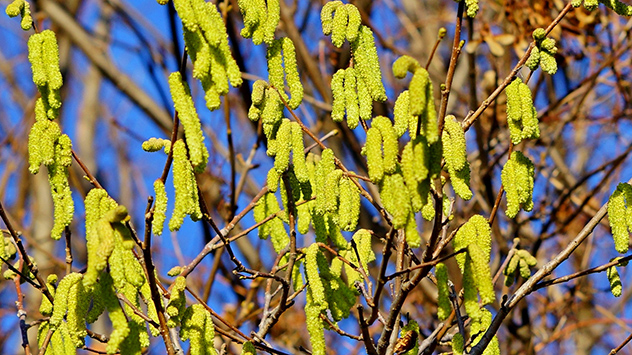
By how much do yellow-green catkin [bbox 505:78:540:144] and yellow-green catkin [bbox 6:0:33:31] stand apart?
1088mm

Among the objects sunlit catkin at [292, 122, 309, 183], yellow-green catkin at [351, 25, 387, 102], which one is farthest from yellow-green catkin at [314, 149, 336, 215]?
yellow-green catkin at [351, 25, 387, 102]

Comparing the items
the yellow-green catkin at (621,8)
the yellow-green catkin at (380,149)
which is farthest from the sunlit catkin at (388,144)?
the yellow-green catkin at (621,8)

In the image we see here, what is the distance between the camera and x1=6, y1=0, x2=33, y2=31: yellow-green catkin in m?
1.77

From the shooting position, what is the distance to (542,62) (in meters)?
1.69

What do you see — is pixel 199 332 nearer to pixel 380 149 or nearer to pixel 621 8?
pixel 380 149

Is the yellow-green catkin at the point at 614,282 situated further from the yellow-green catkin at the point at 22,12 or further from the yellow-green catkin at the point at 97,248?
the yellow-green catkin at the point at 22,12

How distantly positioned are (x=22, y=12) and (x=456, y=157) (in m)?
1.08

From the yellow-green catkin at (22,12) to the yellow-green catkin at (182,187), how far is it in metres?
0.55

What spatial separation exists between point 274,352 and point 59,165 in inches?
25.7

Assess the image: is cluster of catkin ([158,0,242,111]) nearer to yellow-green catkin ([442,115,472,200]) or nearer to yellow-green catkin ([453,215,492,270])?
yellow-green catkin ([442,115,472,200])

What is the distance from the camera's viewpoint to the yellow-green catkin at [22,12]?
177 centimetres

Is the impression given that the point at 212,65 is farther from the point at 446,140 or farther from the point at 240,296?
the point at 240,296

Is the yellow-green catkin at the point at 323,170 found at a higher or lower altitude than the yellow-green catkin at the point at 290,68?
lower

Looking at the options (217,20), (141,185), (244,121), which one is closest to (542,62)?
(217,20)
